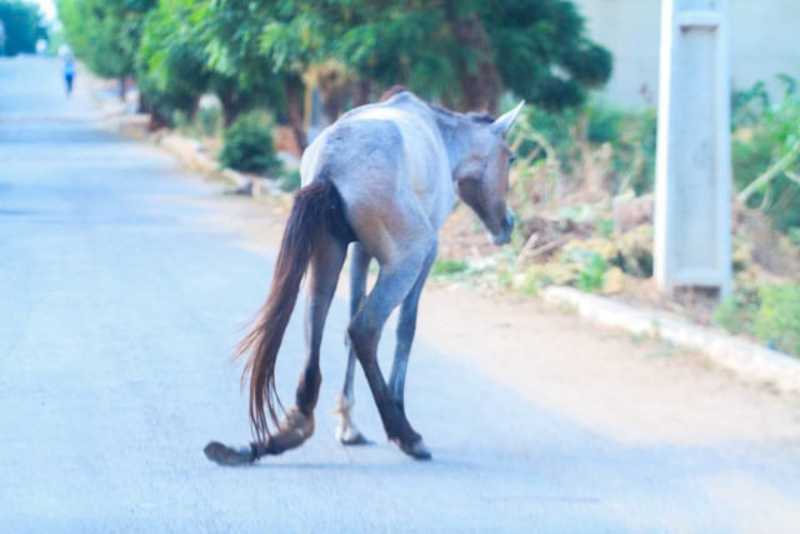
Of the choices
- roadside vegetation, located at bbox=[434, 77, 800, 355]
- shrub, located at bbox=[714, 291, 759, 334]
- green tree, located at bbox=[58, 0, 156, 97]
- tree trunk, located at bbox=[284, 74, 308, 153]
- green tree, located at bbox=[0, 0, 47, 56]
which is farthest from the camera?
green tree, located at bbox=[0, 0, 47, 56]

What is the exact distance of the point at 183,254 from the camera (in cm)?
1432

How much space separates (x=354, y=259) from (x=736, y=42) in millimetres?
24365

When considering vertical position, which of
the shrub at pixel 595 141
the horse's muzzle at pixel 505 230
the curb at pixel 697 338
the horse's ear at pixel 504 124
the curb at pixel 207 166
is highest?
the horse's ear at pixel 504 124

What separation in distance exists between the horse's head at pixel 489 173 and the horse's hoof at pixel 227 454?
2.02 metres

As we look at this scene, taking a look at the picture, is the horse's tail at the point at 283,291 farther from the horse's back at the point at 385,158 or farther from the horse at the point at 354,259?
the horse's back at the point at 385,158

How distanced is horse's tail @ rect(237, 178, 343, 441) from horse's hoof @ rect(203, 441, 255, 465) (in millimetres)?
164

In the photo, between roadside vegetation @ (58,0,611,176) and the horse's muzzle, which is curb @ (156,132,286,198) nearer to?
roadside vegetation @ (58,0,611,176)

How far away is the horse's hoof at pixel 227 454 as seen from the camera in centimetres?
631

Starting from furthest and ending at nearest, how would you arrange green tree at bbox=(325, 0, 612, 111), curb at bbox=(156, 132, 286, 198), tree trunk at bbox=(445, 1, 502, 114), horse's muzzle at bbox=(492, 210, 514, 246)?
curb at bbox=(156, 132, 286, 198) → tree trunk at bbox=(445, 1, 502, 114) → green tree at bbox=(325, 0, 612, 111) → horse's muzzle at bbox=(492, 210, 514, 246)

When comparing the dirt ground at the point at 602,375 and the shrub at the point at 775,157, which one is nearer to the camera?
the dirt ground at the point at 602,375

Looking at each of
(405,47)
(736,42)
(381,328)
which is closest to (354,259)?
(381,328)

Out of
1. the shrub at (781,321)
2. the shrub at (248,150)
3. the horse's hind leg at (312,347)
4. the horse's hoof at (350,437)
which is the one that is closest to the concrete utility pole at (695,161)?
the shrub at (781,321)

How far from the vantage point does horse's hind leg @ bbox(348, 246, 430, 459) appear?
6.37m

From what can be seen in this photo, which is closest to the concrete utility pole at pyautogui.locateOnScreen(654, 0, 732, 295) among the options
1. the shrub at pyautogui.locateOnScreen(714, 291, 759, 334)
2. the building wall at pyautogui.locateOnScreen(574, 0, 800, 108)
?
the shrub at pyautogui.locateOnScreen(714, 291, 759, 334)
